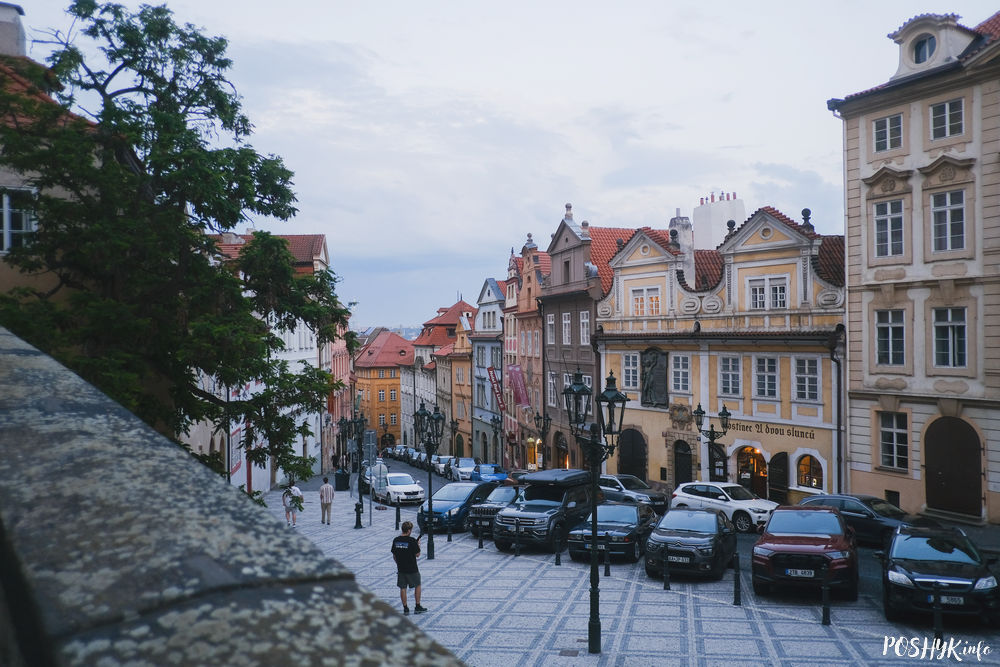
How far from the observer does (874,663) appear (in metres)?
11.7

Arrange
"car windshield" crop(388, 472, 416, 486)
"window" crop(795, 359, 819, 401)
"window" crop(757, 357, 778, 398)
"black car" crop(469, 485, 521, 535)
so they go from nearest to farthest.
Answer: "black car" crop(469, 485, 521, 535) → "window" crop(795, 359, 819, 401) → "window" crop(757, 357, 778, 398) → "car windshield" crop(388, 472, 416, 486)

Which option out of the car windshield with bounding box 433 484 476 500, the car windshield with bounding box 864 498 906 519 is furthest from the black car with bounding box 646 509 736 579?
the car windshield with bounding box 433 484 476 500

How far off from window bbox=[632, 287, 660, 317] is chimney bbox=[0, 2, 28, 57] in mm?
29783

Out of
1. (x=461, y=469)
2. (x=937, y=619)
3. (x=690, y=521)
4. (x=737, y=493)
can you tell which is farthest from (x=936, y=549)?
(x=461, y=469)

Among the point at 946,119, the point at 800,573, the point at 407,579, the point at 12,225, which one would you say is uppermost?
the point at 946,119

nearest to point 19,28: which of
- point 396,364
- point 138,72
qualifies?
point 138,72

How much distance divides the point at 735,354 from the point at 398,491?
17.1 meters

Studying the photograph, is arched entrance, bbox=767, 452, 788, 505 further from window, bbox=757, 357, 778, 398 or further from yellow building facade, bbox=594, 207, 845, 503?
window, bbox=757, 357, 778, 398

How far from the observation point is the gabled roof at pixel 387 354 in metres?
112

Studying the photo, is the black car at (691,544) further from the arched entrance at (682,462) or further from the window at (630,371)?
the window at (630,371)

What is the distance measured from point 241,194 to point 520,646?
10253 mm

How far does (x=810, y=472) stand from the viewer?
3269 cm

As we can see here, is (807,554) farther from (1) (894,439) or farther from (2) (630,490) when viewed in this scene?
(1) (894,439)

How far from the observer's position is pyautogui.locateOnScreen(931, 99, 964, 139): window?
27.1 meters
